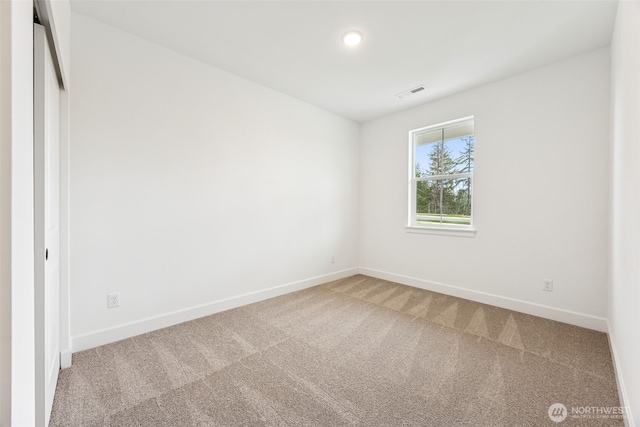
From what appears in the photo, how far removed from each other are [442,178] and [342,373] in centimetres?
292

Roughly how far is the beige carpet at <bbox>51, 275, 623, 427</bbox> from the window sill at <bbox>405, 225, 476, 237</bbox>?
1.01m

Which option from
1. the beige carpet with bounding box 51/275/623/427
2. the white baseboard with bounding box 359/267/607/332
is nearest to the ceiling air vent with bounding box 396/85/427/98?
the white baseboard with bounding box 359/267/607/332

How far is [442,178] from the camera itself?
373cm

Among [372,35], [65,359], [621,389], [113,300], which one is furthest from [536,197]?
[65,359]

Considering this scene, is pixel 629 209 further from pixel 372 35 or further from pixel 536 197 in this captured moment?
pixel 372 35

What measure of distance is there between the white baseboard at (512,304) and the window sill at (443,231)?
686mm

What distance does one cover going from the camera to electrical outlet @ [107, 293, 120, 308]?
7.38 ft

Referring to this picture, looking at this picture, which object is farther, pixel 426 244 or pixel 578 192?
pixel 426 244

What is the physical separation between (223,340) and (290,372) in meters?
0.77

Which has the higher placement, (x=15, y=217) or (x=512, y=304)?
(x=15, y=217)

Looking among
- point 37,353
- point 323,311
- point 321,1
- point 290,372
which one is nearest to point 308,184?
point 323,311
